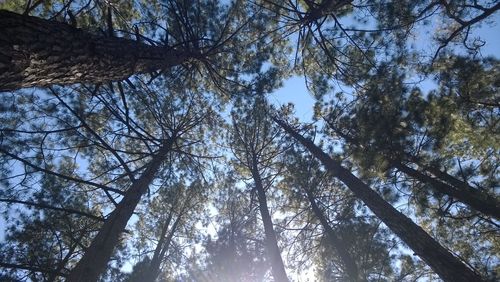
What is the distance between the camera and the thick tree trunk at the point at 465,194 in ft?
20.2

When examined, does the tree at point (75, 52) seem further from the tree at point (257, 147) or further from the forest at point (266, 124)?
the tree at point (257, 147)

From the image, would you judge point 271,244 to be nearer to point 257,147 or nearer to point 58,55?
point 257,147

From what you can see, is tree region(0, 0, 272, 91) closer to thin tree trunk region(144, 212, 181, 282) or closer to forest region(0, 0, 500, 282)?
forest region(0, 0, 500, 282)

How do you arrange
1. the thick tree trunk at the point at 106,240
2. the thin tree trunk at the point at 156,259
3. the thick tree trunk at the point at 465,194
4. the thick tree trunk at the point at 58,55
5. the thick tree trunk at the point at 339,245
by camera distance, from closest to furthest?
1. the thick tree trunk at the point at 58,55
2. the thick tree trunk at the point at 106,240
3. the thick tree trunk at the point at 465,194
4. the thick tree trunk at the point at 339,245
5. the thin tree trunk at the point at 156,259

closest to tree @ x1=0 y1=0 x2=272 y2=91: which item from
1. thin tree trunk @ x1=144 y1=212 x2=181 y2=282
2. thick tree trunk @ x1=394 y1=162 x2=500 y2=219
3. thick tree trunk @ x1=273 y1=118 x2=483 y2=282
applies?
thick tree trunk @ x1=273 y1=118 x2=483 y2=282

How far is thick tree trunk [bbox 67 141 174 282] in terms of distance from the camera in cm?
426

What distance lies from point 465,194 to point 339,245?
3.70 meters

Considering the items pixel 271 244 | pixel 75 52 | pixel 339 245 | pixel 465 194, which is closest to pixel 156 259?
pixel 271 244

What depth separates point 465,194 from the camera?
662 cm

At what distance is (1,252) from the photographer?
7352 millimetres

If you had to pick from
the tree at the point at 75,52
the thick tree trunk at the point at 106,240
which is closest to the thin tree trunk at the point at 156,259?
the thick tree trunk at the point at 106,240

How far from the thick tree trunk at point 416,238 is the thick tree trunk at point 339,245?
7.38ft

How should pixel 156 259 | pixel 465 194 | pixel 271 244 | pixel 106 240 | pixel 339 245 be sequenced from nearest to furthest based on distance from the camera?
pixel 106 240 < pixel 465 194 < pixel 271 244 < pixel 339 245 < pixel 156 259

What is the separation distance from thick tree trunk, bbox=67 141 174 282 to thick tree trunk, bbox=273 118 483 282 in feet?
14.2
